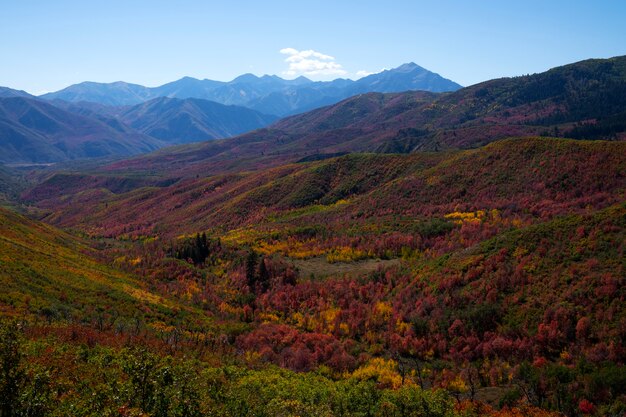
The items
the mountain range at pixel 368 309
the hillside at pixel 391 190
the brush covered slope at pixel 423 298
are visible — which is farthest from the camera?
the hillside at pixel 391 190

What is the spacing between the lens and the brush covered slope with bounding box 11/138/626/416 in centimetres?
2291

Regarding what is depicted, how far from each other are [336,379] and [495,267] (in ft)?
61.1

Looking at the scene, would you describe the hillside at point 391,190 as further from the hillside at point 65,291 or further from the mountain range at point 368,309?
the hillside at point 65,291

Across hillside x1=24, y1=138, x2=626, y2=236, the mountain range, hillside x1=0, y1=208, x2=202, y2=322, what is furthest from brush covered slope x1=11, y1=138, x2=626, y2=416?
hillside x1=0, y1=208, x2=202, y2=322

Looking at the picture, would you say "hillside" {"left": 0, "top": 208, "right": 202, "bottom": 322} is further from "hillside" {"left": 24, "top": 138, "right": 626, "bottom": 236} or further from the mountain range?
"hillside" {"left": 24, "top": 138, "right": 626, "bottom": 236}

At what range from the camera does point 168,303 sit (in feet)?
147

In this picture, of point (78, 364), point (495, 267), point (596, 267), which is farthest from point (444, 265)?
point (78, 364)

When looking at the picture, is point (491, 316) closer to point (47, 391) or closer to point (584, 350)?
point (584, 350)

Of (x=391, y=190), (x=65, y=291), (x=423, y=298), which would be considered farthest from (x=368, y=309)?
(x=391, y=190)

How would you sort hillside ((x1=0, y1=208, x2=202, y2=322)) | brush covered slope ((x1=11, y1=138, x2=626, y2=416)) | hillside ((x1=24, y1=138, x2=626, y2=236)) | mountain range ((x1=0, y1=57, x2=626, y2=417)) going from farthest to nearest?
hillside ((x1=24, y1=138, x2=626, y2=236)), hillside ((x1=0, y1=208, x2=202, y2=322)), brush covered slope ((x1=11, y1=138, x2=626, y2=416)), mountain range ((x1=0, y1=57, x2=626, y2=417))

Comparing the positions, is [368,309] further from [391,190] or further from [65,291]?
[391,190]

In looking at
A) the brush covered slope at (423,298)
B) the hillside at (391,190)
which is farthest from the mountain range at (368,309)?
the hillside at (391,190)

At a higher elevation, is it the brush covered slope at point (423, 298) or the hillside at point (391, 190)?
the hillside at point (391, 190)

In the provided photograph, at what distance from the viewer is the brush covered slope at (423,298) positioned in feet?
75.2
